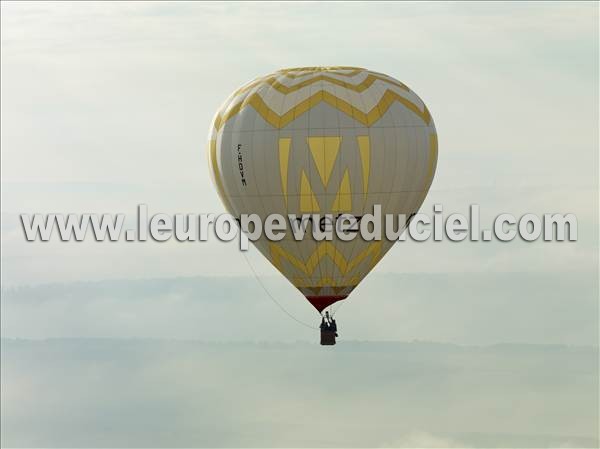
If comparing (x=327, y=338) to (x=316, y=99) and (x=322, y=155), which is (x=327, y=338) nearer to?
(x=322, y=155)

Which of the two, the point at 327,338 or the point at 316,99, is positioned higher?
the point at 316,99

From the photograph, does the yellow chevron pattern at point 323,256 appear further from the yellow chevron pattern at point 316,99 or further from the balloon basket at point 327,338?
the yellow chevron pattern at point 316,99

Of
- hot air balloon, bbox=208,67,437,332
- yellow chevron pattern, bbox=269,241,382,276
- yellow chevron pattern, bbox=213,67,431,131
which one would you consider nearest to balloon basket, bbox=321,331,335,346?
hot air balloon, bbox=208,67,437,332

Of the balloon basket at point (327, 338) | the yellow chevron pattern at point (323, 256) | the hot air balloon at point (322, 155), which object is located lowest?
the balloon basket at point (327, 338)

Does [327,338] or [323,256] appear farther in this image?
[327,338]

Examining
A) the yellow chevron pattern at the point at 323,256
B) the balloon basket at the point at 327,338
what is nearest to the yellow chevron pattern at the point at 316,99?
the yellow chevron pattern at the point at 323,256

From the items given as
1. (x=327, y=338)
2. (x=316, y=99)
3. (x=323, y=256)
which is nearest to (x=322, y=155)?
(x=316, y=99)

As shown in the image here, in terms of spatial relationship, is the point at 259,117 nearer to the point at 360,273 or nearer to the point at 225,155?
the point at 225,155

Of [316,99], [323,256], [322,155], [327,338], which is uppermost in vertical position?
[316,99]

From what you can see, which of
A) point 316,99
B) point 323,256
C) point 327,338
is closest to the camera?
point 316,99
